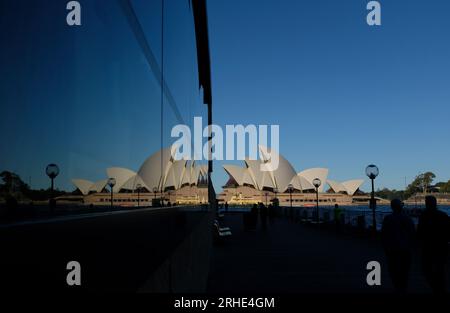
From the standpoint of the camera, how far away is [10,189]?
Result: 110 cm

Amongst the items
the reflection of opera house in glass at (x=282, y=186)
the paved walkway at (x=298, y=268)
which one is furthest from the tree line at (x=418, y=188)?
the paved walkway at (x=298, y=268)

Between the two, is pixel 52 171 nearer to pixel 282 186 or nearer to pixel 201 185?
pixel 201 185

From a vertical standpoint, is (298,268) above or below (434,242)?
below

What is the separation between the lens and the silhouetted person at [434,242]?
5797 millimetres

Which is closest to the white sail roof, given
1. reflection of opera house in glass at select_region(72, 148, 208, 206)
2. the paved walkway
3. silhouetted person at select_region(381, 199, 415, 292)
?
the paved walkway

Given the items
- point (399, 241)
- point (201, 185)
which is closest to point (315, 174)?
point (201, 185)

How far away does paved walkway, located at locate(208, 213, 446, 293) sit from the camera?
25.4 feet

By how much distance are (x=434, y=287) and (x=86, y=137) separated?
5.40 metres

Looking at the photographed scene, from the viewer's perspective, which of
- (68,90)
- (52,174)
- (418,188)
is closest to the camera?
(52,174)

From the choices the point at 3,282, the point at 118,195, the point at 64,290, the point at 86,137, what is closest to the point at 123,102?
the point at 118,195

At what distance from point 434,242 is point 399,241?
16.2 inches

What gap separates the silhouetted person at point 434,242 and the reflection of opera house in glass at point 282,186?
218 feet

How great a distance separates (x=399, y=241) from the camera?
602 centimetres

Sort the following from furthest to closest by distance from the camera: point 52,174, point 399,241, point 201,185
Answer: point 201,185
point 399,241
point 52,174
